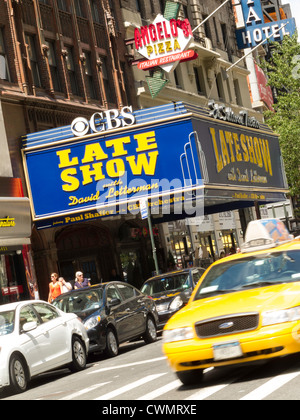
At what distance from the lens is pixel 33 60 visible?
108 ft

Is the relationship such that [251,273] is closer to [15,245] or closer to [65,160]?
[15,245]

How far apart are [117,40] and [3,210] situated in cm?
1568

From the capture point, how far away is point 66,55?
35125 millimetres

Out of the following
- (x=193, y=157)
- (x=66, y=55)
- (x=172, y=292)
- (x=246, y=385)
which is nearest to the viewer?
(x=246, y=385)

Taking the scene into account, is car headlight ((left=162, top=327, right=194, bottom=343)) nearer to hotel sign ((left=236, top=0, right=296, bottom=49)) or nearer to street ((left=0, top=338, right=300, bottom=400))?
street ((left=0, top=338, right=300, bottom=400))

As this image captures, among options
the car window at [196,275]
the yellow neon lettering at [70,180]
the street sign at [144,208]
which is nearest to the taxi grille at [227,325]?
the car window at [196,275]

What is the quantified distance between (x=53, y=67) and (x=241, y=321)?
2491 cm

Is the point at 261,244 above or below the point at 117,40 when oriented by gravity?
below

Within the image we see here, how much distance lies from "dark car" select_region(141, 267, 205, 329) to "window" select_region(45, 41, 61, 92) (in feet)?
38.8

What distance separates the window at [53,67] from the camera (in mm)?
34175

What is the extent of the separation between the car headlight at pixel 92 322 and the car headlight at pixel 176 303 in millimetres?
4811

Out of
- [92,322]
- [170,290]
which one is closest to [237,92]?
[170,290]
